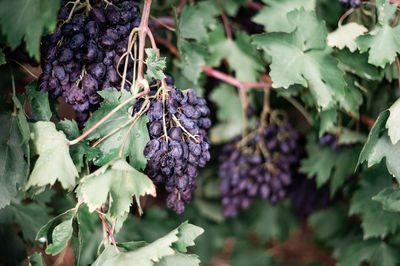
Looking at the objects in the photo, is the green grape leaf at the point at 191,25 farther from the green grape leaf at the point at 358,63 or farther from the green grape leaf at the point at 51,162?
the green grape leaf at the point at 51,162

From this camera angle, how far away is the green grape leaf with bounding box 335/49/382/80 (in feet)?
3.44

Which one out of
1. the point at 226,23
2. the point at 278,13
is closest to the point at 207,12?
the point at 226,23

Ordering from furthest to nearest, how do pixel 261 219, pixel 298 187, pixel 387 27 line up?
pixel 261 219 < pixel 298 187 < pixel 387 27

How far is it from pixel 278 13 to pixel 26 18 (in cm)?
72

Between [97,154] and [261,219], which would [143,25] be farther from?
[261,219]

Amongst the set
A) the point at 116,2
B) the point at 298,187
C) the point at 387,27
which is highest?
the point at 116,2

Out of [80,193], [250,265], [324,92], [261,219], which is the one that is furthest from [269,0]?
[250,265]

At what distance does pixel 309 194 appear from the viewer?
63.4 inches

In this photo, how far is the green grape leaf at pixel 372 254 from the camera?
4.56 feet

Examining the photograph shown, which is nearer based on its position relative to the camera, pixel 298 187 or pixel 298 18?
pixel 298 18

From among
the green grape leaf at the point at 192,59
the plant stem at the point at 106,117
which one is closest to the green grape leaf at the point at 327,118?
the green grape leaf at the point at 192,59

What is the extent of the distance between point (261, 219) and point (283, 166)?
0.64 m

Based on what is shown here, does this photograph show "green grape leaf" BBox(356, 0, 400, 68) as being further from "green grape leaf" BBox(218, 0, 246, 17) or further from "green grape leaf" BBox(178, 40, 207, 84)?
"green grape leaf" BBox(218, 0, 246, 17)

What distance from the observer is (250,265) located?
91.9 inches
